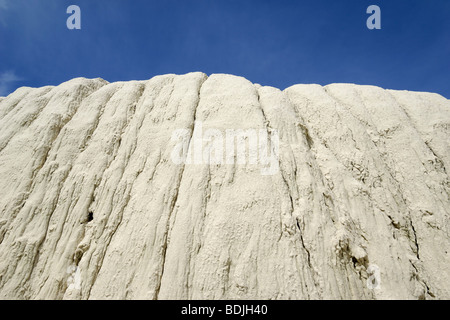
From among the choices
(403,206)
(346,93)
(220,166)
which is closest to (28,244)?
(220,166)

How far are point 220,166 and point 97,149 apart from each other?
2.95 metres

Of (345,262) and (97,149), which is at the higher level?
(97,149)

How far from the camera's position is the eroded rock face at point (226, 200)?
139 inches

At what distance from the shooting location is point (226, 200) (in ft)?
13.7

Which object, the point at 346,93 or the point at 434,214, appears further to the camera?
the point at 346,93

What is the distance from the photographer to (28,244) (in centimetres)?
409

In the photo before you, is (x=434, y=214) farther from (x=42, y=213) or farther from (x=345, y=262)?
(x=42, y=213)

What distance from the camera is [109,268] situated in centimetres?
372

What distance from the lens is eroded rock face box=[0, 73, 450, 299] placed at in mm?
3521

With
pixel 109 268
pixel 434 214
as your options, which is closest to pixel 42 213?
pixel 109 268

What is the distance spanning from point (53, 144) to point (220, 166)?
4128 millimetres
